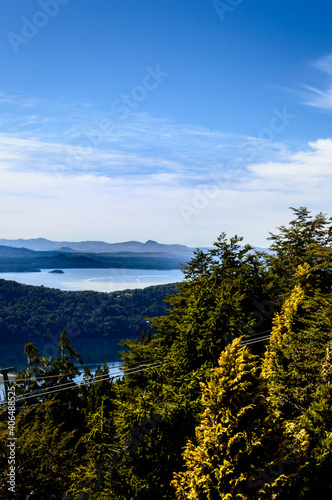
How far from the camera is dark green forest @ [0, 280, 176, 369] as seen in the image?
564ft

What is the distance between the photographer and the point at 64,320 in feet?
611

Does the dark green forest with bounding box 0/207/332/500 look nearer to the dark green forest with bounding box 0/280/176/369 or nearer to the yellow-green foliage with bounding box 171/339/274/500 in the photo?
the yellow-green foliage with bounding box 171/339/274/500

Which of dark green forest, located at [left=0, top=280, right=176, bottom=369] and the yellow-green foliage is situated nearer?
the yellow-green foliage

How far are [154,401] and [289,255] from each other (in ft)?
80.8

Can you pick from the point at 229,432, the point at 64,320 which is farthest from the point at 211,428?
the point at 64,320

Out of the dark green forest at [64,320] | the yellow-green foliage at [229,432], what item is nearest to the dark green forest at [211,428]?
the yellow-green foliage at [229,432]

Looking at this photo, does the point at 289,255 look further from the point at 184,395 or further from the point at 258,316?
the point at 184,395

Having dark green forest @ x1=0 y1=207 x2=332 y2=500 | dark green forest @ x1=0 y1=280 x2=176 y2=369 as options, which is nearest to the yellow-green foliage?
dark green forest @ x1=0 y1=207 x2=332 y2=500

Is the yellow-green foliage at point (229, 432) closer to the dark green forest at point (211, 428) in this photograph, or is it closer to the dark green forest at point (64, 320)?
the dark green forest at point (211, 428)

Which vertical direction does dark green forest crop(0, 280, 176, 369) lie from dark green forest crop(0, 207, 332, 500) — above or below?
below

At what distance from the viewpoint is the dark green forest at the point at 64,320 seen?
17188 cm

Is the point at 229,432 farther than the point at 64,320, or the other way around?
the point at 64,320

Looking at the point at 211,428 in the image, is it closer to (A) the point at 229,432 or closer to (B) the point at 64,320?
(A) the point at 229,432

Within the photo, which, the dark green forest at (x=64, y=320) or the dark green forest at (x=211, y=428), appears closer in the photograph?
the dark green forest at (x=211, y=428)
